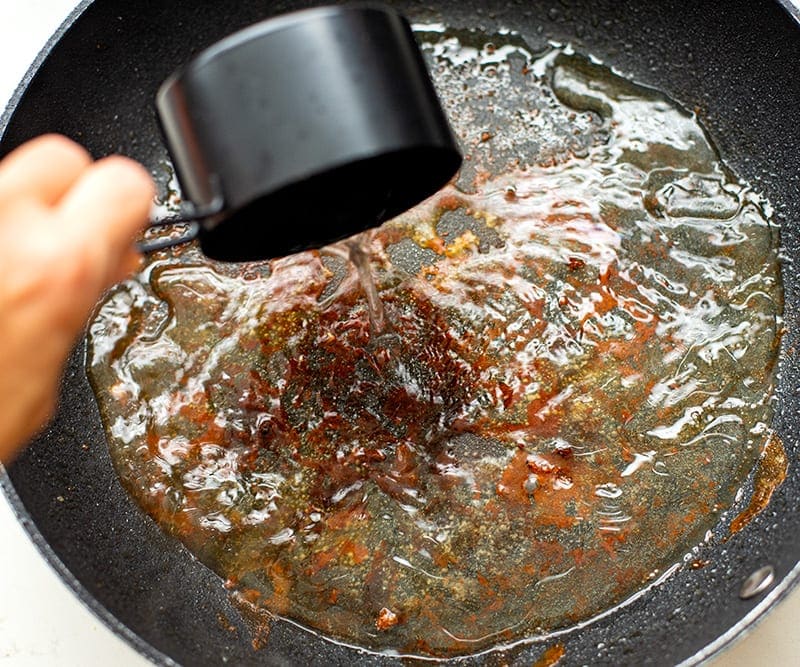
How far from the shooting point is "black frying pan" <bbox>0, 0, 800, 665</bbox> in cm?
111

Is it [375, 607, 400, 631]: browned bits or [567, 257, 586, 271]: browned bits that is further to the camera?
[567, 257, 586, 271]: browned bits

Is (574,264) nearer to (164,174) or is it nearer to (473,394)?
(473,394)

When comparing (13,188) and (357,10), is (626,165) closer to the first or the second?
(357,10)

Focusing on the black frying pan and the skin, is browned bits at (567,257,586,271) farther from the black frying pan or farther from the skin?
the skin

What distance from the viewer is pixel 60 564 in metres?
1.02

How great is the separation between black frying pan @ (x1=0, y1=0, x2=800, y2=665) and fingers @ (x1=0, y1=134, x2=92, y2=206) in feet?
1.58

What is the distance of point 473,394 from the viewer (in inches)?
48.2

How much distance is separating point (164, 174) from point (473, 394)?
0.70 meters

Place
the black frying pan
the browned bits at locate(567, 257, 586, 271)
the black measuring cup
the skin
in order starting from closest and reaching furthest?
the skin < the black measuring cup < the black frying pan < the browned bits at locate(567, 257, 586, 271)

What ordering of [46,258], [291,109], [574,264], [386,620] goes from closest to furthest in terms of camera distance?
[46,258]
[291,109]
[386,620]
[574,264]

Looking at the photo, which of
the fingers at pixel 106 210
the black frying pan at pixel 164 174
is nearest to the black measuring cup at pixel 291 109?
the fingers at pixel 106 210

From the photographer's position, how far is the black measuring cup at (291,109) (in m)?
0.80

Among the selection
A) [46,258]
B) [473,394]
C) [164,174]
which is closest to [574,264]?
[473,394]

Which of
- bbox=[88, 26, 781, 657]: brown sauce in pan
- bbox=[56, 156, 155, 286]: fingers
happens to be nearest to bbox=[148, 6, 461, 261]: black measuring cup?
bbox=[56, 156, 155, 286]: fingers
